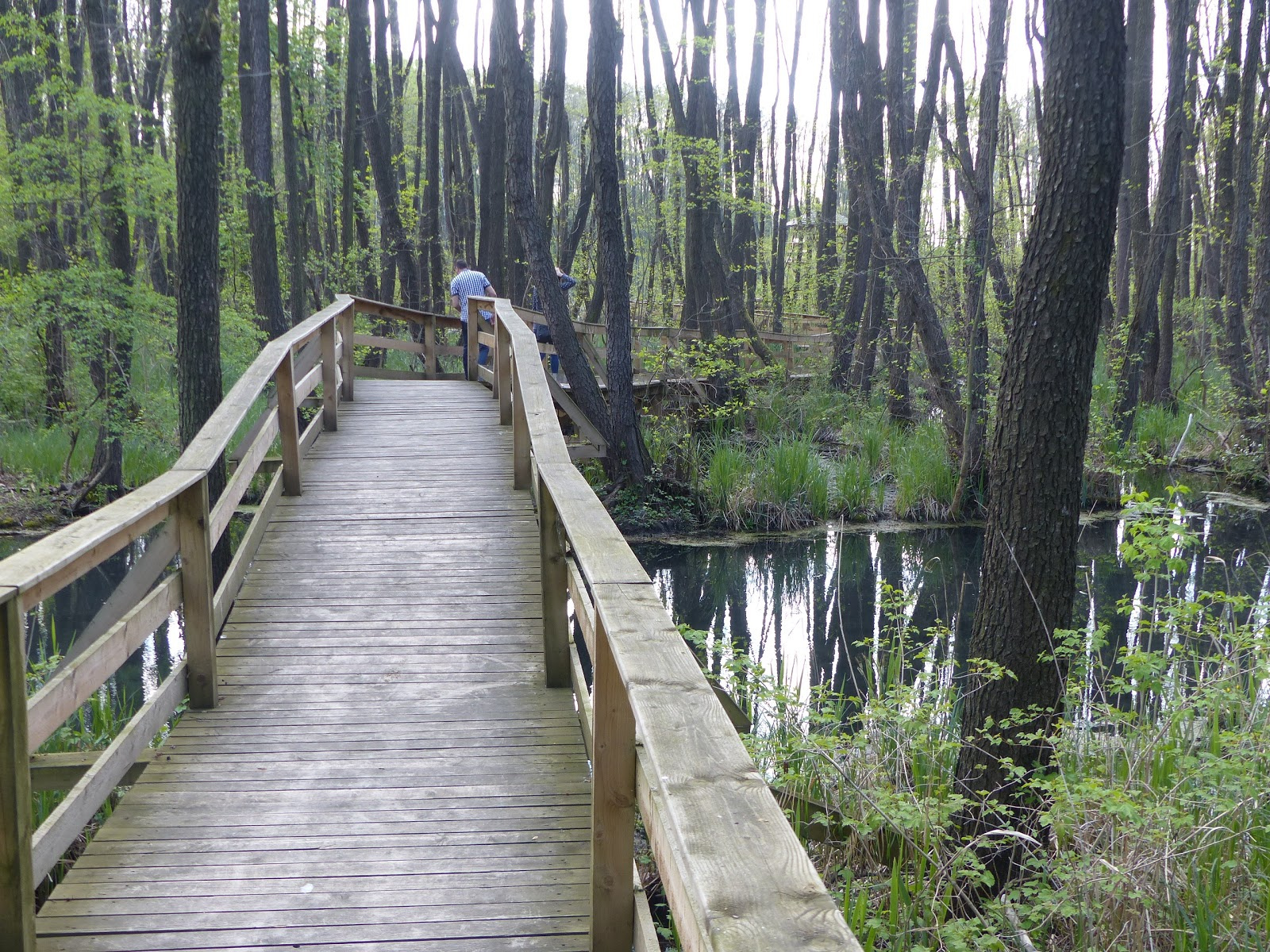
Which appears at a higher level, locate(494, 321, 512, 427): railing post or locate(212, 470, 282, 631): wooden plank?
locate(494, 321, 512, 427): railing post

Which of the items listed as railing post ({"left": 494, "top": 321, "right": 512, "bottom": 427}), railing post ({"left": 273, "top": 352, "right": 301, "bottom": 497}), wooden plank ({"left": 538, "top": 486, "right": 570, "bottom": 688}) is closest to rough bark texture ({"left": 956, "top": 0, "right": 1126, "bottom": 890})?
wooden plank ({"left": 538, "top": 486, "right": 570, "bottom": 688})

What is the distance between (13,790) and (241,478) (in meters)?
2.75

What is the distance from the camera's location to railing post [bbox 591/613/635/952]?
6.95 feet

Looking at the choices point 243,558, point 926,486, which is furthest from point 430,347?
point 243,558

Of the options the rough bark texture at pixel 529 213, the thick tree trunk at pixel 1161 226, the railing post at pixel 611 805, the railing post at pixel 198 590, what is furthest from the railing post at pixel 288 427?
the thick tree trunk at pixel 1161 226

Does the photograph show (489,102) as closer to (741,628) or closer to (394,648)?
(741,628)

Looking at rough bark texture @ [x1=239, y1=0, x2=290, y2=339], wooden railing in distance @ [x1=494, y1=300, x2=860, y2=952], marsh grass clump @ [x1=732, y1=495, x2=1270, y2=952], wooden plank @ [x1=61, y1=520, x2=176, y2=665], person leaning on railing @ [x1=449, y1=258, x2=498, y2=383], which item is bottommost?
marsh grass clump @ [x1=732, y1=495, x2=1270, y2=952]

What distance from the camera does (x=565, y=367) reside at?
12.1 m

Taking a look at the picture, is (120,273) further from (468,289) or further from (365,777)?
(365,777)

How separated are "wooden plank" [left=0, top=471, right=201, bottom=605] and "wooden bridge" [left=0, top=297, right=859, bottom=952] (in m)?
0.01

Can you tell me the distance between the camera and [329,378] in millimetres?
8305

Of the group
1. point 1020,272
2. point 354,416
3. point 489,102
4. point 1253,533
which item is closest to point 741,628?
point 354,416

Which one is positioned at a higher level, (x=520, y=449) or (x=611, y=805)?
(x=520, y=449)

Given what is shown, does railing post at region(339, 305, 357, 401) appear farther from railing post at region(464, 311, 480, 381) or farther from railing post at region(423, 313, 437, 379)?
railing post at region(423, 313, 437, 379)
